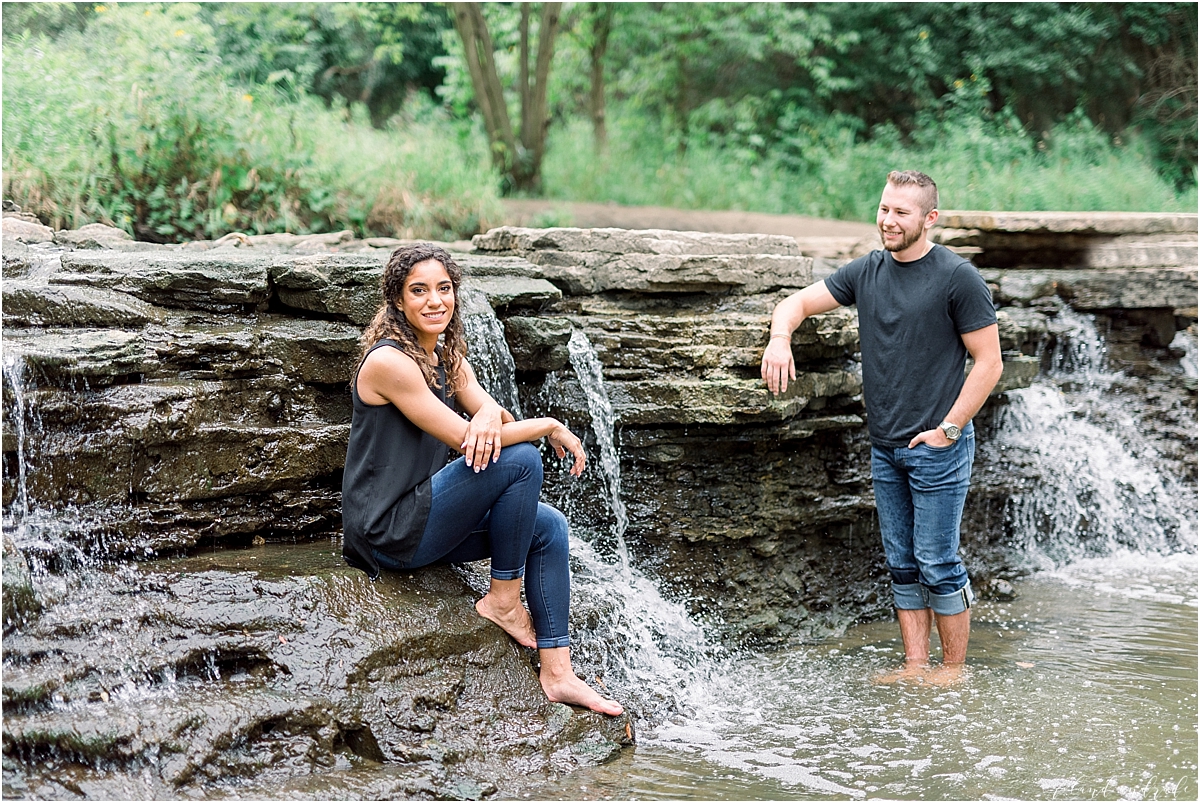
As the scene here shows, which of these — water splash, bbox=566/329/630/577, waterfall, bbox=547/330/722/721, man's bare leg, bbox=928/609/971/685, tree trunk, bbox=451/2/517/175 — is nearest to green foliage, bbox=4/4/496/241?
tree trunk, bbox=451/2/517/175

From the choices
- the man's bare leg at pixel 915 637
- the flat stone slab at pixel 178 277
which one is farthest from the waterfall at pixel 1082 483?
the flat stone slab at pixel 178 277

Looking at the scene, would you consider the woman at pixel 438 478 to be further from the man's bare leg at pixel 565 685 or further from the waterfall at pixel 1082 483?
the waterfall at pixel 1082 483

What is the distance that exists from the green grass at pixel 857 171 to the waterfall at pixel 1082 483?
5605 millimetres

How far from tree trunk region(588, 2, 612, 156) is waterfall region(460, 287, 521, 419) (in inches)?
429

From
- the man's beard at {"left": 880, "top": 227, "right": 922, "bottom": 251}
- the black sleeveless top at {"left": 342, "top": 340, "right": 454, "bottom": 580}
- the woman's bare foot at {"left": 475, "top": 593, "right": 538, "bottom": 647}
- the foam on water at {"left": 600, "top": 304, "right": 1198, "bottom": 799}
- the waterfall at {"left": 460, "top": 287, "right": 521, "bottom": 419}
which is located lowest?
the foam on water at {"left": 600, "top": 304, "right": 1198, "bottom": 799}

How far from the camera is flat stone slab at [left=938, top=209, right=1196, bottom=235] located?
28.8 feet

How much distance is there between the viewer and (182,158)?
8.08 metres

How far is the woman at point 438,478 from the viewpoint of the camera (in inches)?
144

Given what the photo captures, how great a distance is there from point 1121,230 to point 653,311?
16.9 ft

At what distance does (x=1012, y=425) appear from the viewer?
7203mm

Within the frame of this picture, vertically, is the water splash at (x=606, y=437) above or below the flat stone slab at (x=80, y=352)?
below

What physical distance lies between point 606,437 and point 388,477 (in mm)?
1801

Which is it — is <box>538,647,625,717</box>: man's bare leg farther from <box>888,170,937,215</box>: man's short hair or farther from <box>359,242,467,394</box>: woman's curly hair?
<box>888,170,937,215</box>: man's short hair

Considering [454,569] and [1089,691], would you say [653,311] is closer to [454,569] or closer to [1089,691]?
[454,569]
